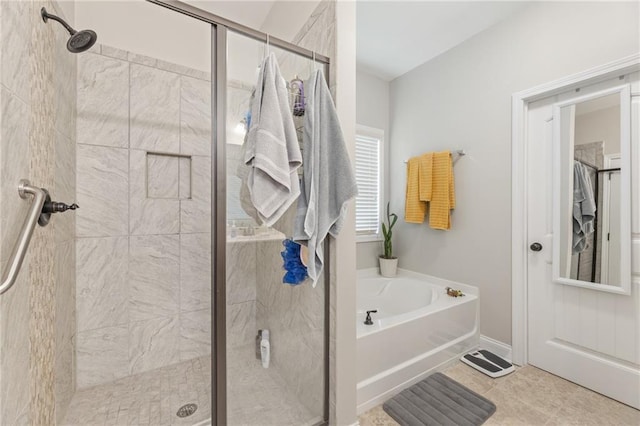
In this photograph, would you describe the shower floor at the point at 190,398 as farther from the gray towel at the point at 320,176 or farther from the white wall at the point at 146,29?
the white wall at the point at 146,29

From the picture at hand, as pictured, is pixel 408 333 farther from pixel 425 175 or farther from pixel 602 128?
pixel 602 128

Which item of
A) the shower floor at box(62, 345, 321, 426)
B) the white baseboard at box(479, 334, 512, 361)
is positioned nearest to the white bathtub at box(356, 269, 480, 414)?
the white baseboard at box(479, 334, 512, 361)

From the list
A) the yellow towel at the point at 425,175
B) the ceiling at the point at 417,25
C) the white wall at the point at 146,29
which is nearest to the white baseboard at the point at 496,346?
the yellow towel at the point at 425,175

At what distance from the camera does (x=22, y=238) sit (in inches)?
26.6

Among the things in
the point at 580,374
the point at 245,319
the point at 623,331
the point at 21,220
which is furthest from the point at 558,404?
the point at 21,220

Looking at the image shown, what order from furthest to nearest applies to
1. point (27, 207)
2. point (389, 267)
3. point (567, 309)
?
point (389, 267)
point (567, 309)
point (27, 207)

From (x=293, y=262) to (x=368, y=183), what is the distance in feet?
6.09

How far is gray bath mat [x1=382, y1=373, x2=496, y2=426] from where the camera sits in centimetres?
148

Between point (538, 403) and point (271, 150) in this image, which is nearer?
point (271, 150)

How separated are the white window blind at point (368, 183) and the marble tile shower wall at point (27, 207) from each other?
2283 mm

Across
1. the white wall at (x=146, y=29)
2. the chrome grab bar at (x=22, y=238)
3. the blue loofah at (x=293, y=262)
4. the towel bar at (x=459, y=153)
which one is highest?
the white wall at (x=146, y=29)

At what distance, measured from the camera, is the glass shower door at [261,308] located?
3.78 ft

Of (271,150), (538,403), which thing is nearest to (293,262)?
(271,150)

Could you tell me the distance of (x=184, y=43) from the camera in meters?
1.90
